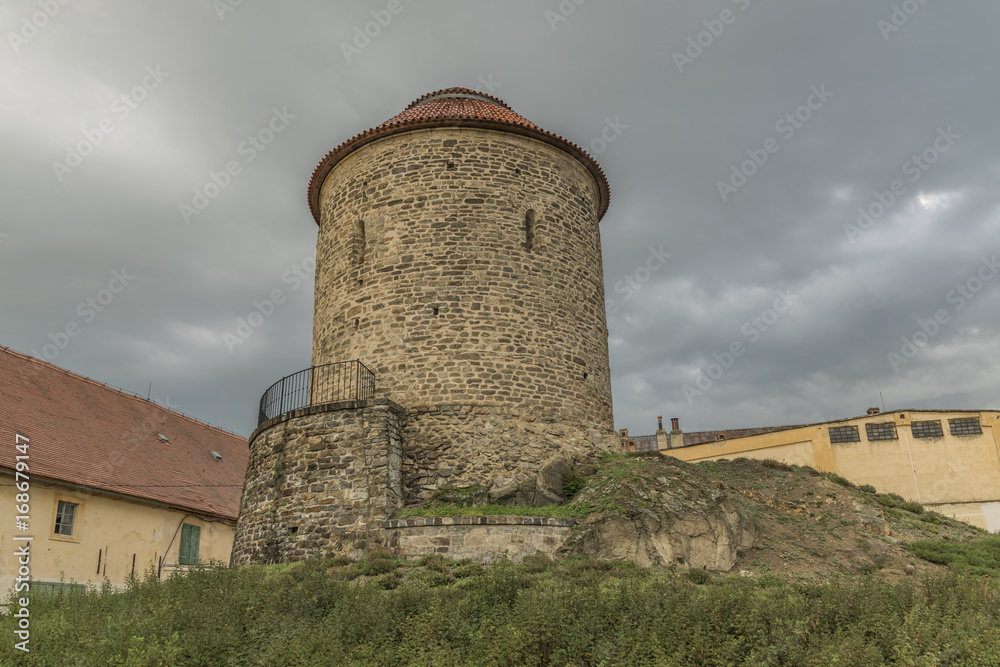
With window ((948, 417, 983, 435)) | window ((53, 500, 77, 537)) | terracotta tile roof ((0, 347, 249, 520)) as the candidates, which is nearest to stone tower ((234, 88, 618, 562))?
window ((53, 500, 77, 537))

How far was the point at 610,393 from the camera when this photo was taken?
16219 millimetres

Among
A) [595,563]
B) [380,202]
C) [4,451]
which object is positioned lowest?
[595,563]

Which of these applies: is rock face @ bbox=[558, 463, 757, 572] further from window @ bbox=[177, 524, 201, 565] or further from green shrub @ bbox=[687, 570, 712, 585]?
window @ bbox=[177, 524, 201, 565]

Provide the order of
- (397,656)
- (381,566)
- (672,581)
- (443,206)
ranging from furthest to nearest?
(443,206) → (381,566) → (672,581) → (397,656)

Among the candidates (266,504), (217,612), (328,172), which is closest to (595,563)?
(217,612)

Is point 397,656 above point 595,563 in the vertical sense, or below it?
below

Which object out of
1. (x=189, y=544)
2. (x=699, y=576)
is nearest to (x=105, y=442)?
(x=189, y=544)

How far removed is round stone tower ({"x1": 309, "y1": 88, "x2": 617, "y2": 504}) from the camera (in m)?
13.7

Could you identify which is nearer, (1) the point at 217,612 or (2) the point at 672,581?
(1) the point at 217,612

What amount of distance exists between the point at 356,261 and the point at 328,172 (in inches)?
119

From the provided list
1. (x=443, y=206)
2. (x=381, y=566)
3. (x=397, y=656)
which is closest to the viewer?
(x=397, y=656)

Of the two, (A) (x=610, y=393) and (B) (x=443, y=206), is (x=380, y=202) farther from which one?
(A) (x=610, y=393)

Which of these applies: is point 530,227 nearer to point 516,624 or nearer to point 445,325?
point 445,325

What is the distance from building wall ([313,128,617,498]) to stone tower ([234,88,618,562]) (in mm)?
31
